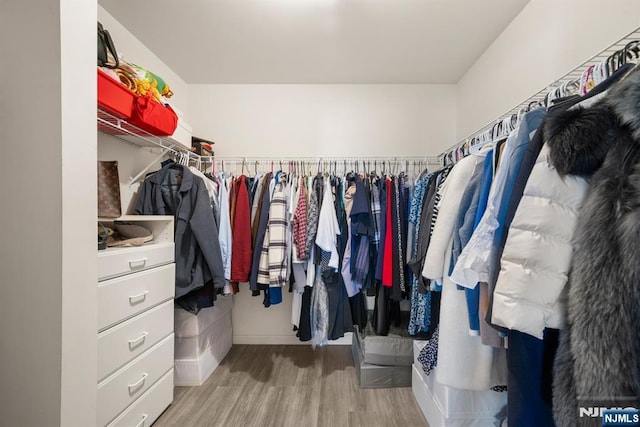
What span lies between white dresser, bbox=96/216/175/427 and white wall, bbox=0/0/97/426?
11.1 inches

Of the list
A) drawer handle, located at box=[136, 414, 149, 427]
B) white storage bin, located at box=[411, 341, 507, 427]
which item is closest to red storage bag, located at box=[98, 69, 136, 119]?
drawer handle, located at box=[136, 414, 149, 427]

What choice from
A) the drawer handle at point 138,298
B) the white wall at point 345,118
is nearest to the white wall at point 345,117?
the white wall at point 345,118

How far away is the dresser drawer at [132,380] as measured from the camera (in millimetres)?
1086

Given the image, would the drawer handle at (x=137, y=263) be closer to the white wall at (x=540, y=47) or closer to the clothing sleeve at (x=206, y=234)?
the clothing sleeve at (x=206, y=234)

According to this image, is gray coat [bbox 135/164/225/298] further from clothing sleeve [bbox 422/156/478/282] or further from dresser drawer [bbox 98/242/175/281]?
clothing sleeve [bbox 422/156/478/282]

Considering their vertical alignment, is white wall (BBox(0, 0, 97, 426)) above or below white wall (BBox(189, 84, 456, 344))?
below

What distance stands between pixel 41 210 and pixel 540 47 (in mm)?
2378

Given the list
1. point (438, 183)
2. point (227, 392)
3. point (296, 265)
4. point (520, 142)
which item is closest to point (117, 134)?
point (296, 265)

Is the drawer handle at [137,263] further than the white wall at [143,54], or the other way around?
the white wall at [143,54]

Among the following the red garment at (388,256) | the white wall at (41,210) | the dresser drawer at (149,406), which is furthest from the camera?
the red garment at (388,256)

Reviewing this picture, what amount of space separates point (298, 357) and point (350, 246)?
115cm

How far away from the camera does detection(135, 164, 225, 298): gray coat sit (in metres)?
1.56

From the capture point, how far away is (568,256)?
608mm

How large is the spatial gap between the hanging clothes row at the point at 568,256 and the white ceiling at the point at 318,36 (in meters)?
1.20
